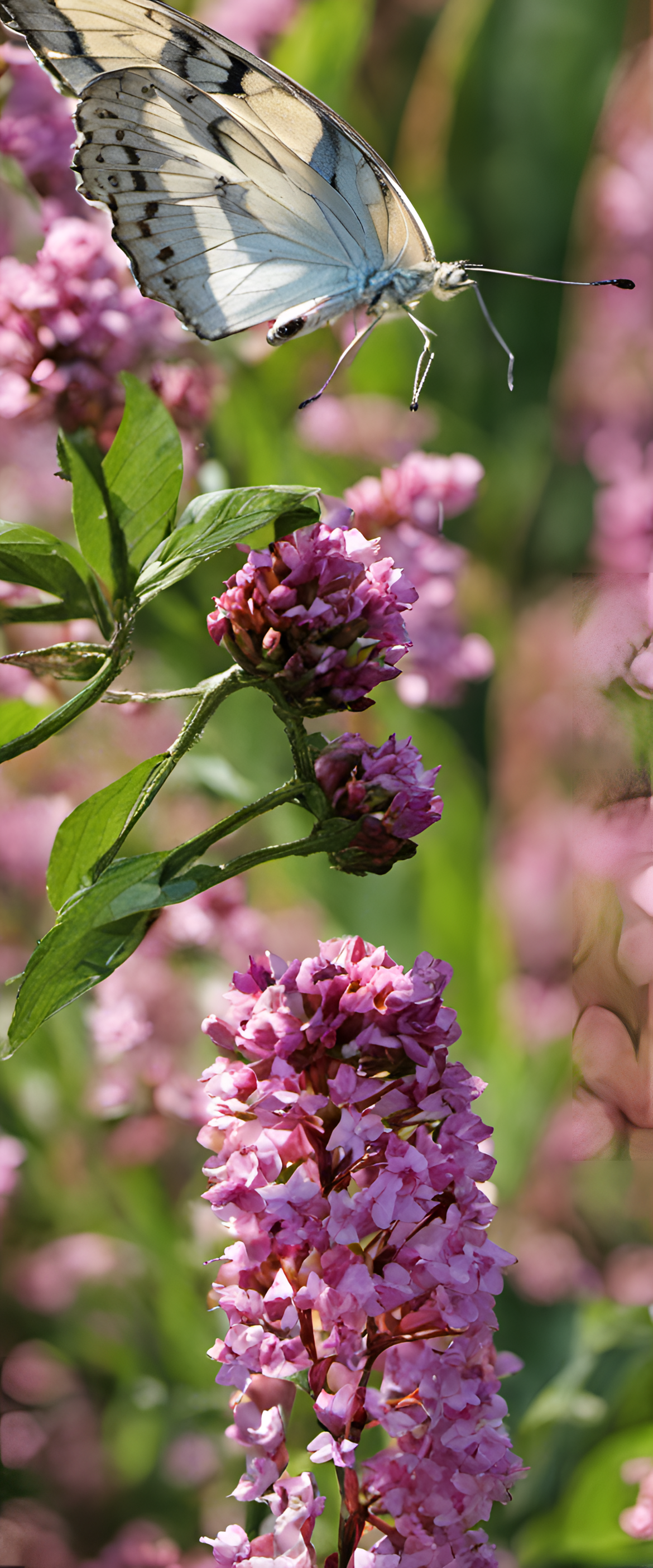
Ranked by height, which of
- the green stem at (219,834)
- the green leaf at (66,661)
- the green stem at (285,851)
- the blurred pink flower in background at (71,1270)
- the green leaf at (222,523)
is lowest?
the blurred pink flower in background at (71,1270)

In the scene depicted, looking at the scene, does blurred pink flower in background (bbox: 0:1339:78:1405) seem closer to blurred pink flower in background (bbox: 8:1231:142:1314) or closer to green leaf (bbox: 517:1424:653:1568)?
blurred pink flower in background (bbox: 8:1231:142:1314)

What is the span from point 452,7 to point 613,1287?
153 cm

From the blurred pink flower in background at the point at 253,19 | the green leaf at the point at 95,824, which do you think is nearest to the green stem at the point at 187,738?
the green leaf at the point at 95,824

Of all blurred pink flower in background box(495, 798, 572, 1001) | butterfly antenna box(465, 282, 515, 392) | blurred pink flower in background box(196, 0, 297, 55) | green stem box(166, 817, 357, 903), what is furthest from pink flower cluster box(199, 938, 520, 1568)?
blurred pink flower in background box(495, 798, 572, 1001)

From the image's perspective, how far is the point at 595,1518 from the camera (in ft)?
2.20

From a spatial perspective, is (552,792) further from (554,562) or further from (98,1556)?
(98,1556)

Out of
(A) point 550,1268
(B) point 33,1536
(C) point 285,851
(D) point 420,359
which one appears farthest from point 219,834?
(A) point 550,1268

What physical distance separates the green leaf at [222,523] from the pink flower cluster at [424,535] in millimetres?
241

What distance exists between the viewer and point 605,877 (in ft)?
2.09

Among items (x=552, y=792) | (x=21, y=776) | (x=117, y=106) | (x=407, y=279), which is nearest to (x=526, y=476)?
(x=552, y=792)

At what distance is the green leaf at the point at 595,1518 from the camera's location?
646mm

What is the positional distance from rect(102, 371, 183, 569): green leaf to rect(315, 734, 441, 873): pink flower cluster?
0.12 meters

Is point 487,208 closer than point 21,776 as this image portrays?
No

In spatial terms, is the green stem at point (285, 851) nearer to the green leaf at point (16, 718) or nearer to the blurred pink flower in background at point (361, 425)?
the green leaf at point (16, 718)
